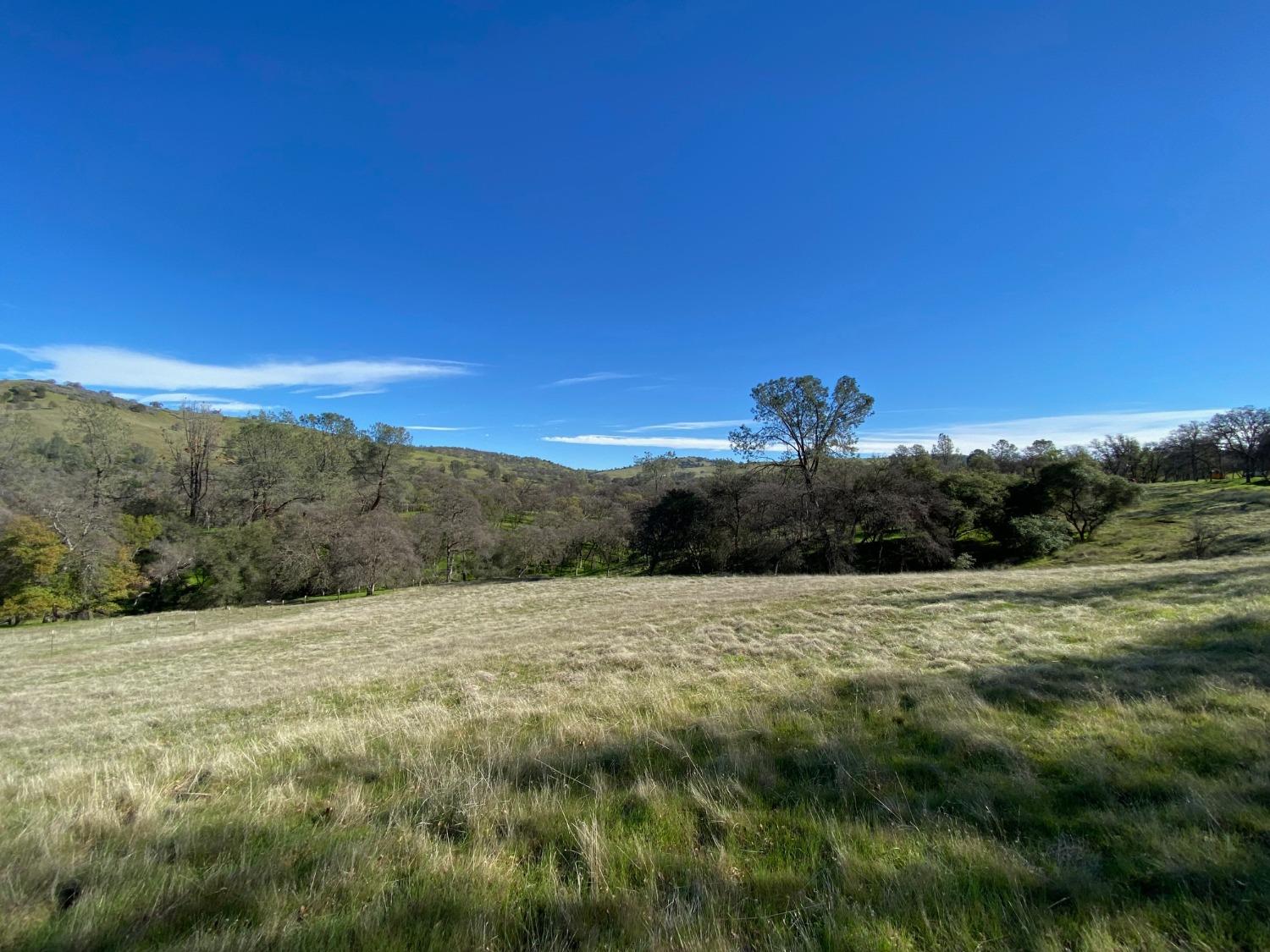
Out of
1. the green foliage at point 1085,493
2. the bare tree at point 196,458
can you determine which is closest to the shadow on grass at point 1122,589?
the green foliage at point 1085,493

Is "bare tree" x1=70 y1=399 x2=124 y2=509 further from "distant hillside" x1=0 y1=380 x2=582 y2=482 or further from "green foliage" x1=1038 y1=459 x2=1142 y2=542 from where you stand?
"green foliage" x1=1038 y1=459 x2=1142 y2=542

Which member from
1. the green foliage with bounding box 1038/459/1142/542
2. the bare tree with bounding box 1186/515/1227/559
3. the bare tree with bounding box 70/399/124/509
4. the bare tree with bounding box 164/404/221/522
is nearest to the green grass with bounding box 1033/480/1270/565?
the bare tree with bounding box 1186/515/1227/559

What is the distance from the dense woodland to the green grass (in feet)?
6.24

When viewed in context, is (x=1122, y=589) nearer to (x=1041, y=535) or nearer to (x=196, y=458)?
(x=1041, y=535)

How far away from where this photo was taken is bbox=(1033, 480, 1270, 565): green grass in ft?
107

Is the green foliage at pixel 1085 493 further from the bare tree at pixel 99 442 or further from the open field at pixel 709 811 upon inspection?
the bare tree at pixel 99 442

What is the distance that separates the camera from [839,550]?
40.7 meters

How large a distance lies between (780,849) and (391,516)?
59.3 m

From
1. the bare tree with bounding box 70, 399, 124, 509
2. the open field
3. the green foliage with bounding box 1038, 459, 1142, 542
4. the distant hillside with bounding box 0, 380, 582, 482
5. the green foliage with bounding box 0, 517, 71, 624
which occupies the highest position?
the distant hillside with bounding box 0, 380, 582, 482

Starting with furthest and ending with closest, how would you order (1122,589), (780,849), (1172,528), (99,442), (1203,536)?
1. (99,442)
2. (1172,528)
3. (1203,536)
4. (1122,589)
5. (780,849)

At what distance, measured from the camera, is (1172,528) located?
39094mm

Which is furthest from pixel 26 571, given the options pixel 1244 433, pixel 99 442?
pixel 1244 433

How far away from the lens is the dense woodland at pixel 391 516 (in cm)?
3956

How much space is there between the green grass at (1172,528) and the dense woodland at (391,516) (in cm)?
190
